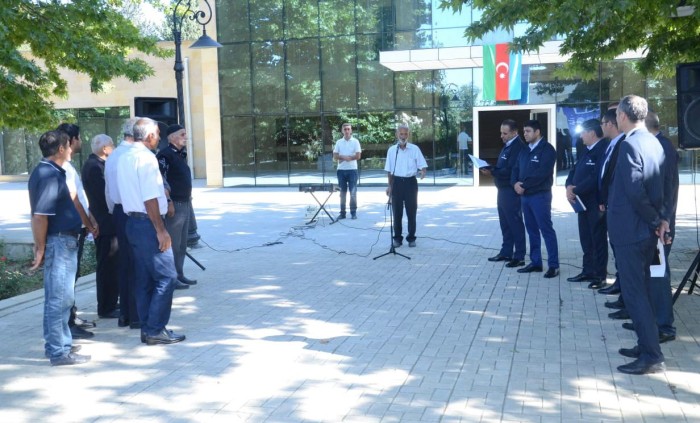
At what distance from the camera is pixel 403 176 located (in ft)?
38.3

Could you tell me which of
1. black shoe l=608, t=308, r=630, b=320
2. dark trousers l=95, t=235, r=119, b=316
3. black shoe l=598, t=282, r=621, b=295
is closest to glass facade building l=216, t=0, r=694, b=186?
black shoe l=598, t=282, r=621, b=295

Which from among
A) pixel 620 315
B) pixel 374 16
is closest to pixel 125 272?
pixel 620 315

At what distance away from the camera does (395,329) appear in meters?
6.70

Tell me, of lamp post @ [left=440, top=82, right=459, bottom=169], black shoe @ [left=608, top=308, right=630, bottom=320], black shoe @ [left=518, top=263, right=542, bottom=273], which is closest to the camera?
black shoe @ [left=608, top=308, right=630, bottom=320]

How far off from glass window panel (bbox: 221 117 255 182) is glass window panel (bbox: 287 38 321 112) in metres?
2.00

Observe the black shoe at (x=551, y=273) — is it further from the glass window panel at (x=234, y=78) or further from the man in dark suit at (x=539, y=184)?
the glass window panel at (x=234, y=78)

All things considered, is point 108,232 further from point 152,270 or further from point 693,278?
point 693,278

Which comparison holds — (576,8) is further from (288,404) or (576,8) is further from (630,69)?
(630,69)

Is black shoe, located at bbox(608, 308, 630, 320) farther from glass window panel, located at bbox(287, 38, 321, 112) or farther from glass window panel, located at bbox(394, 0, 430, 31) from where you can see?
glass window panel, located at bbox(287, 38, 321, 112)

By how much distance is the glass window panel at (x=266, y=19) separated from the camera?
25578 mm

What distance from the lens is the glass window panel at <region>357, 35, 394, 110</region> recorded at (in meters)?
24.5

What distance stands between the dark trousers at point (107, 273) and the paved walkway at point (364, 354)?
211 millimetres

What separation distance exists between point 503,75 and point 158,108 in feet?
47.0

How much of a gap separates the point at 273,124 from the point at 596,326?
67.6 feet
